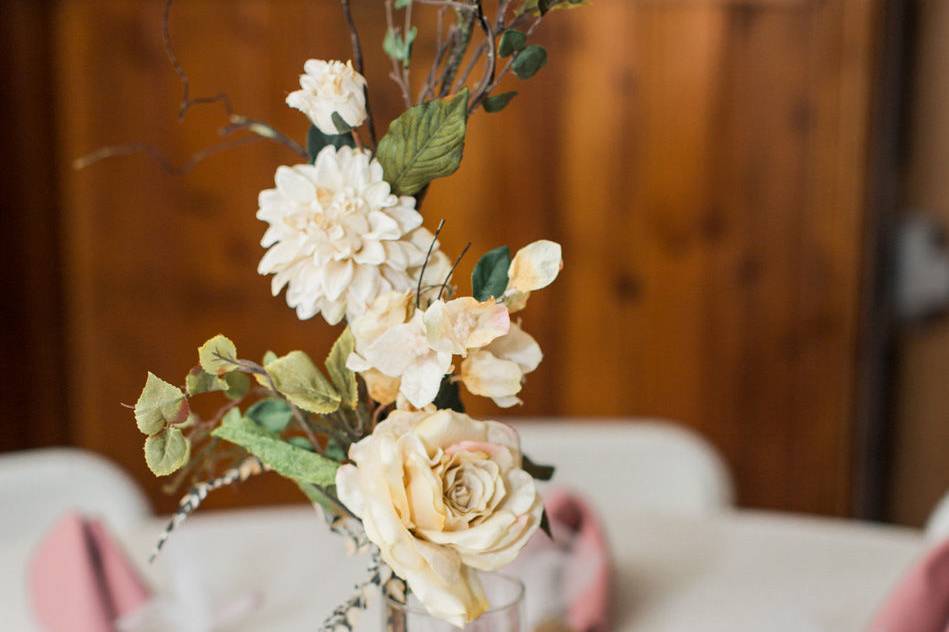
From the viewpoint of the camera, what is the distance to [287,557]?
113 cm

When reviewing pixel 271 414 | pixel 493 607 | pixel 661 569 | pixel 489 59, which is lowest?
pixel 661 569

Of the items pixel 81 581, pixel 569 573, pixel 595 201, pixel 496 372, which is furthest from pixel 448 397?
pixel 595 201

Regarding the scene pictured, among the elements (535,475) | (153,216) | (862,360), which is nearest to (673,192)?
(862,360)

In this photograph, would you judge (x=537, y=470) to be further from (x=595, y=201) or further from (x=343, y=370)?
(x=595, y=201)

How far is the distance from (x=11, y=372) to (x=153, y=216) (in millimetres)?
493

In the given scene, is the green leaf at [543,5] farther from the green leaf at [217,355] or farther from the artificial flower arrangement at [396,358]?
the green leaf at [217,355]

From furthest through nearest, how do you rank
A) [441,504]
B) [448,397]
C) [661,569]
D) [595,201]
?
[595,201]
[661,569]
[448,397]
[441,504]

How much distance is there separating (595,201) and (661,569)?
1.52 meters

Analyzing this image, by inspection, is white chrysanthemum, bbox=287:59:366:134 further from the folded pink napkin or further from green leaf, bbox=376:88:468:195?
the folded pink napkin

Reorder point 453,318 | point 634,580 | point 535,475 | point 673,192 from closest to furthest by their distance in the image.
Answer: point 453,318 < point 535,475 < point 634,580 < point 673,192

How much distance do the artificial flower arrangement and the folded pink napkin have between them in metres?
0.31

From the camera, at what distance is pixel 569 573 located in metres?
0.95

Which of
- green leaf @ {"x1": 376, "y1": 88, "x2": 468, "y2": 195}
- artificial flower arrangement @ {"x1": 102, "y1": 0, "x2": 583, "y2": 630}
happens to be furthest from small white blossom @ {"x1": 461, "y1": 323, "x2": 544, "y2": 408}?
green leaf @ {"x1": 376, "y1": 88, "x2": 468, "y2": 195}

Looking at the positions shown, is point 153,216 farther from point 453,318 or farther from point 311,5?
point 453,318
